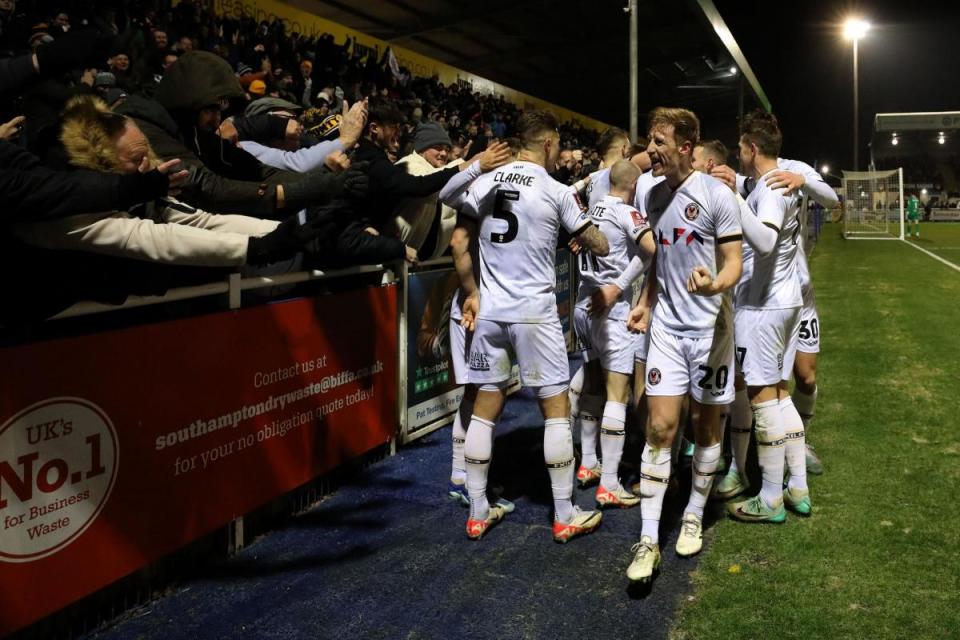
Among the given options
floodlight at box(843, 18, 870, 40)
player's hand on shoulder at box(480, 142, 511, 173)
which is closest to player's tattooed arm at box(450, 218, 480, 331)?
player's hand on shoulder at box(480, 142, 511, 173)

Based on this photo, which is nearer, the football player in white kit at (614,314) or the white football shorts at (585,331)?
the football player in white kit at (614,314)

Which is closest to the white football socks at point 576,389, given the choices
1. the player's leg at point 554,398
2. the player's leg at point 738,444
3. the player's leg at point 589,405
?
the player's leg at point 589,405

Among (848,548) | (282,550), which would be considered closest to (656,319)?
(848,548)

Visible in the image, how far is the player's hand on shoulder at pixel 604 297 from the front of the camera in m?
4.46

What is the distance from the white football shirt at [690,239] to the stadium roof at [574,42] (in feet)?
A: 61.6

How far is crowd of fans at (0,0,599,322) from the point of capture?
271cm

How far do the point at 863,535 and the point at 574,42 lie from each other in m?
25.5

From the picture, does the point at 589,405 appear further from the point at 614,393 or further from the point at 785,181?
the point at 785,181

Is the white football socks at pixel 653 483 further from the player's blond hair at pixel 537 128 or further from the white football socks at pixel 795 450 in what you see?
the player's blond hair at pixel 537 128

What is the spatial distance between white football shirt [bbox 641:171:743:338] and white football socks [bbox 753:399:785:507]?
0.87 meters

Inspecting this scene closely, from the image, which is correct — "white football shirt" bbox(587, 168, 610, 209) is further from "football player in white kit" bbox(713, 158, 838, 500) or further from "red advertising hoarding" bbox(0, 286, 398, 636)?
"red advertising hoarding" bbox(0, 286, 398, 636)

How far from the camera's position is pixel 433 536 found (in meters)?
4.06

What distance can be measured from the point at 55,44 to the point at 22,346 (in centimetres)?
115

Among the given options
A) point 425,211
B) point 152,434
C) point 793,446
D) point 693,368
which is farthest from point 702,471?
point 152,434
